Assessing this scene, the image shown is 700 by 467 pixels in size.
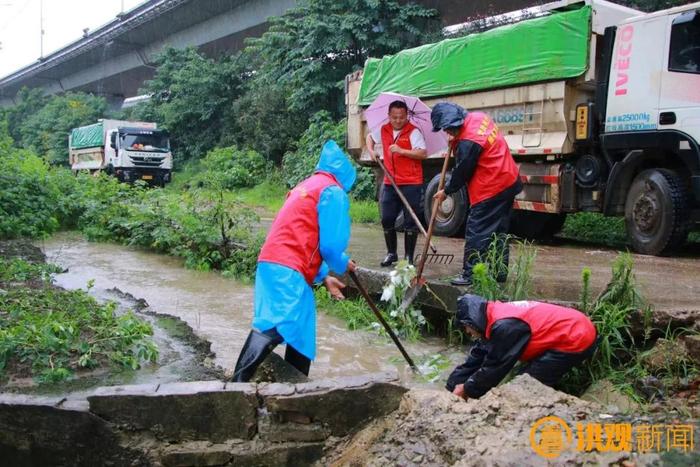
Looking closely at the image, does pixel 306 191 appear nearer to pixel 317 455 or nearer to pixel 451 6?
pixel 317 455

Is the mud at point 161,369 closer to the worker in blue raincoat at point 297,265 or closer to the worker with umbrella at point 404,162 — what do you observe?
the worker in blue raincoat at point 297,265

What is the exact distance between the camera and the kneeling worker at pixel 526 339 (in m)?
3.41

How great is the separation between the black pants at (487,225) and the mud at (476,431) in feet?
6.70

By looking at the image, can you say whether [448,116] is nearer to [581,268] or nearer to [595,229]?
[581,268]

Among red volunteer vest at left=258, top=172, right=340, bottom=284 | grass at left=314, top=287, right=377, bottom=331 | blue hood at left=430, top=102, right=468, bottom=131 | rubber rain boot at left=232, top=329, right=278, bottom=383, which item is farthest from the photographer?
grass at left=314, top=287, right=377, bottom=331

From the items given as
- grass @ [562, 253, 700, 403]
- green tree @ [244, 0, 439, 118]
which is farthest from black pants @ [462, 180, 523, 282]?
green tree @ [244, 0, 439, 118]

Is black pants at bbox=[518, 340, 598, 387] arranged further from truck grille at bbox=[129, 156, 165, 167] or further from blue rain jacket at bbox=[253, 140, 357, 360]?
truck grille at bbox=[129, 156, 165, 167]

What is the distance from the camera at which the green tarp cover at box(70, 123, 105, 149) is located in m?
26.2

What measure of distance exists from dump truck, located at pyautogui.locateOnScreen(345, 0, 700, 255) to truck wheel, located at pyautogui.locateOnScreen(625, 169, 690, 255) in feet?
0.04

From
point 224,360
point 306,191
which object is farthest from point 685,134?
point 224,360

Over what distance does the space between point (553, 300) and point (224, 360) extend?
8.09 feet

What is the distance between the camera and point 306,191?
134 inches

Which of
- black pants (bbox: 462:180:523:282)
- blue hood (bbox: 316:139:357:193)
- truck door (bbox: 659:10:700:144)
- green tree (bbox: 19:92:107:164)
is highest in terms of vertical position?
green tree (bbox: 19:92:107:164)

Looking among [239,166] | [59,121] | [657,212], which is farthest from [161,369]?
[59,121]
